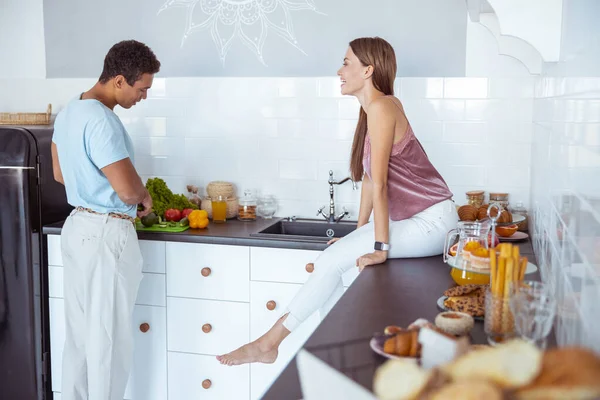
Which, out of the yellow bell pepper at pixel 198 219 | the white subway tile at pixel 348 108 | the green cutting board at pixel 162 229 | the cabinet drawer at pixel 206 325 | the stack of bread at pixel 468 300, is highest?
the white subway tile at pixel 348 108

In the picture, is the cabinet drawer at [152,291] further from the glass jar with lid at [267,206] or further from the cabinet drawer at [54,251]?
the glass jar with lid at [267,206]

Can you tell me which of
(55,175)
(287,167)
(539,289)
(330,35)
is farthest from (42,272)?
(539,289)

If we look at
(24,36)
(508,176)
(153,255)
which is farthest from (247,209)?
(24,36)

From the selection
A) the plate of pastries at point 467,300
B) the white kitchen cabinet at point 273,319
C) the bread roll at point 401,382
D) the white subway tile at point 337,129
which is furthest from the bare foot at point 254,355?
the bread roll at point 401,382

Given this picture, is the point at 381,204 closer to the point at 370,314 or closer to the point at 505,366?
the point at 370,314

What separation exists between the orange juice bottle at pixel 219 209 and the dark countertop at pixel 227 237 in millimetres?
79

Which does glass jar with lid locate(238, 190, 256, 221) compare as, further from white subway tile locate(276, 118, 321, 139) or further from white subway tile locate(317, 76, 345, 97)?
white subway tile locate(317, 76, 345, 97)

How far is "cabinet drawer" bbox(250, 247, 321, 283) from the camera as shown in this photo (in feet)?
10.8

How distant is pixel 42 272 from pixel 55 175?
1.85 ft

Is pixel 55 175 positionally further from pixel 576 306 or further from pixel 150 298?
pixel 576 306

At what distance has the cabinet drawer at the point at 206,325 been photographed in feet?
11.3

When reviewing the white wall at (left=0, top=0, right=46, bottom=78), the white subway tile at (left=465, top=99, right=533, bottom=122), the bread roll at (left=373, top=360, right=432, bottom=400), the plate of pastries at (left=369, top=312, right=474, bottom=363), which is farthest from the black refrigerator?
the bread roll at (left=373, top=360, right=432, bottom=400)

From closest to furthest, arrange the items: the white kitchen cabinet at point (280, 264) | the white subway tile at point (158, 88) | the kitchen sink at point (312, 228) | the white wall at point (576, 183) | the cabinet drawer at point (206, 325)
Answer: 1. the white wall at point (576, 183)
2. the white kitchen cabinet at point (280, 264)
3. the cabinet drawer at point (206, 325)
4. the kitchen sink at point (312, 228)
5. the white subway tile at point (158, 88)

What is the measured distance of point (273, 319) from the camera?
3369 mm
